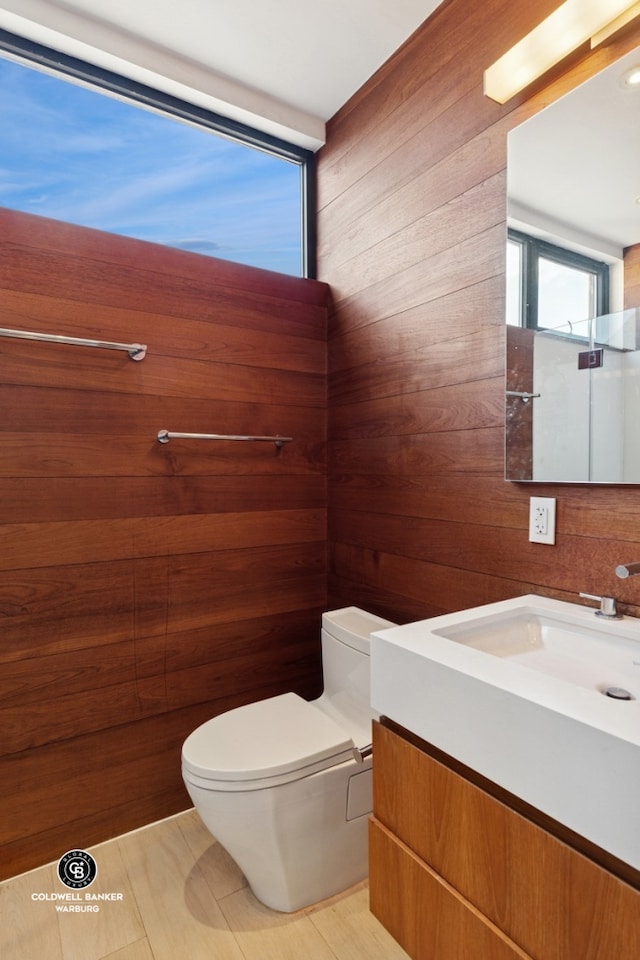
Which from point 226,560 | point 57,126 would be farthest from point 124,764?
point 57,126

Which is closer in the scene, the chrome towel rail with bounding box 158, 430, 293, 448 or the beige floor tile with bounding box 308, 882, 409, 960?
the beige floor tile with bounding box 308, 882, 409, 960

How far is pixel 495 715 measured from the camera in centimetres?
78

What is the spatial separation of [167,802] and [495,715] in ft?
4.79

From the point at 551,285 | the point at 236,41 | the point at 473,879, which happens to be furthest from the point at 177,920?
the point at 236,41

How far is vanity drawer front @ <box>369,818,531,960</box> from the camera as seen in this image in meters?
0.82

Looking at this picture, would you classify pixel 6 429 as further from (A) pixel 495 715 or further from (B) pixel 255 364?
(A) pixel 495 715

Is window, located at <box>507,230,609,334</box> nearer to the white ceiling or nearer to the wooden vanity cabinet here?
the white ceiling

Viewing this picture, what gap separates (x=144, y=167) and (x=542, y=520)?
1.79 meters

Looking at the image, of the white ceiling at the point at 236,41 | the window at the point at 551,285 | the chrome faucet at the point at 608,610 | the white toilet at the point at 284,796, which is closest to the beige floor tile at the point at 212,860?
the white toilet at the point at 284,796

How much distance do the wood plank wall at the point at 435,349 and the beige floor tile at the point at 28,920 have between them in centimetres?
125

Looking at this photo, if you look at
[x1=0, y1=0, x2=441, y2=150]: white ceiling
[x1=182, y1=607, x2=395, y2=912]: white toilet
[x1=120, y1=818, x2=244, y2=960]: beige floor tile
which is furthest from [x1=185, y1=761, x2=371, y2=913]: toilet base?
[x1=0, y1=0, x2=441, y2=150]: white ceiling

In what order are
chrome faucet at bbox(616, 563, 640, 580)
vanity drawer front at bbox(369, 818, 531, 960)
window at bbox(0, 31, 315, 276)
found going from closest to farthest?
vanity drawer front at bbox(369, 818, 531, 960) → chrome faucet at bbox(616, 563, 640, 580) → window at bbox(0, 31, 315, 276)

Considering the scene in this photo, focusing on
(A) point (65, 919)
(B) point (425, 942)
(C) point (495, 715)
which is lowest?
(A) point (65, 919)

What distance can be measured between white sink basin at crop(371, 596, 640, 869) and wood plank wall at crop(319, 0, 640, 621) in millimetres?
146
